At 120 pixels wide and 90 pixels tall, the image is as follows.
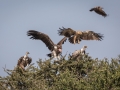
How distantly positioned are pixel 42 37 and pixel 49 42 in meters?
0.54

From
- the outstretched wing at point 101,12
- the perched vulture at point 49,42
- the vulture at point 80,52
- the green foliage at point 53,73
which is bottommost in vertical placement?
the green foliage at point 53,73

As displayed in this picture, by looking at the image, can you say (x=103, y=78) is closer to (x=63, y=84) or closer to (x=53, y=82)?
(x=63, y=84)

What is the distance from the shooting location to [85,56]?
21.9 metres

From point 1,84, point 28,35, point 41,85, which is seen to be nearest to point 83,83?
point 41,85

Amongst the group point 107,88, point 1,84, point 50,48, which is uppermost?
point 50,48

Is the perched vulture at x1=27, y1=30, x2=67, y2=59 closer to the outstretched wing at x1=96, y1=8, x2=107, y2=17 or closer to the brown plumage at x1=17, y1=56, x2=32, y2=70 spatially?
the brown plumage at x1=17, y1=56, x2=32, y2=70

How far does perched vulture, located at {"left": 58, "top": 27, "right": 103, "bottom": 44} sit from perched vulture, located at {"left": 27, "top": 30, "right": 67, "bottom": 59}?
421 mm

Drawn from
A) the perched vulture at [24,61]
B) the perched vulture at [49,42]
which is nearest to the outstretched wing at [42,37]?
the perched vulture at [49,42]

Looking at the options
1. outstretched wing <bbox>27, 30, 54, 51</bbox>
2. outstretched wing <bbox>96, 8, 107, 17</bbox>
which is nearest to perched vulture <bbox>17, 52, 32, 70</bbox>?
outstretched wing <bbox>27, 30, 54, 51</bbox>

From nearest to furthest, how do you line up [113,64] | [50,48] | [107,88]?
[107,88], [113,64], [50,48]

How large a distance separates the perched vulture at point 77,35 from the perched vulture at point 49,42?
16.6 inches

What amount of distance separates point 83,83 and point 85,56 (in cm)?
349

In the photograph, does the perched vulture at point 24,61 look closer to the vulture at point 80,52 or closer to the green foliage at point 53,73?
the green foliage at point 53,73

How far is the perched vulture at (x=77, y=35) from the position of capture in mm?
23891
